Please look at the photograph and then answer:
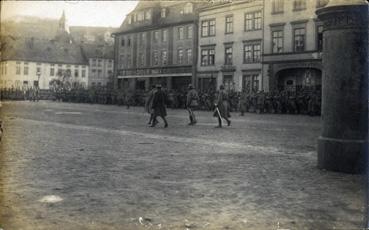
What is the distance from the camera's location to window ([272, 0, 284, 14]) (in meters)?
34.5

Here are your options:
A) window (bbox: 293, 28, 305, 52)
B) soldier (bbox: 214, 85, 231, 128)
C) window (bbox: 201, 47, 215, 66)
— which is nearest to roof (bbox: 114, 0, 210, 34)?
window (bbox: 201, 47, 215, 66)

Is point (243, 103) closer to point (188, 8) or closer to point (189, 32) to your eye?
point (189, 32)

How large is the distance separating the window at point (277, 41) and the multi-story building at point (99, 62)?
164 feet

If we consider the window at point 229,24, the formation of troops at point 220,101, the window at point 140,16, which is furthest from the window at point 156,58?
the window at point 229,24

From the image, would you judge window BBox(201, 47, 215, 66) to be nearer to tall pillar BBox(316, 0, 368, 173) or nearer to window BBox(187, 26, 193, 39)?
window BBox(187, 26, 193, 39)

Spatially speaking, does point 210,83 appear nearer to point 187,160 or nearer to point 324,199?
point 187,160

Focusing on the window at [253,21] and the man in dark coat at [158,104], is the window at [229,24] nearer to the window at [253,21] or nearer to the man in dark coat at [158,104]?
the window at [253,21]

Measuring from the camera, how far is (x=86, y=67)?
8312 cm

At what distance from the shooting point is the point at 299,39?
34.1 m

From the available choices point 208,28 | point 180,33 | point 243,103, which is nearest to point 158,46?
point 180,33

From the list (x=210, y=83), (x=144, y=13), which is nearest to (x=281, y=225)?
(x=210, y=83)

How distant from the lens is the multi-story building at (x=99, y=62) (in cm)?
8325

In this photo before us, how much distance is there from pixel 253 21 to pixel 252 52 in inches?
104

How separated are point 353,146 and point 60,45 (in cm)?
7851
